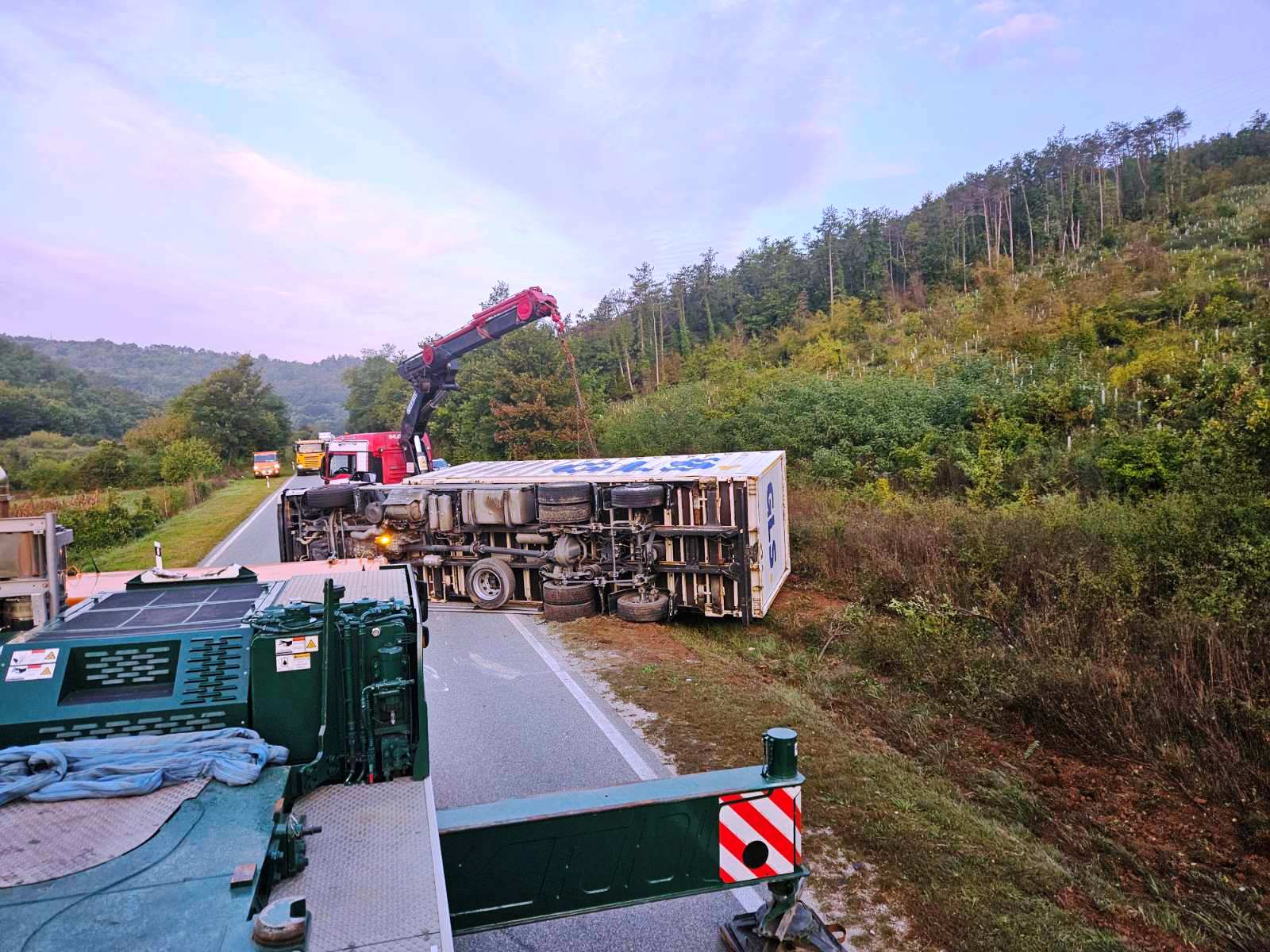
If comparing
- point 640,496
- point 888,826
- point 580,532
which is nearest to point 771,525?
point 640,496

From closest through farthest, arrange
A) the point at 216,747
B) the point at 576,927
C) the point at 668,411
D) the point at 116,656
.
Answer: the point at 216,747, the point at 116,656, the point at 576,927, the point at 668,411

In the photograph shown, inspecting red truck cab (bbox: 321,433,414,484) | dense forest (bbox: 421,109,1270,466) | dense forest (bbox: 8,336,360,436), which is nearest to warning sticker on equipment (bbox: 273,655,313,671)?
dense forest (bbox: 421,109,1270,466)

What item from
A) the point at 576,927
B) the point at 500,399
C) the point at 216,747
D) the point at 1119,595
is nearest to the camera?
the point at 216,747

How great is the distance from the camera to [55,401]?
217 ft

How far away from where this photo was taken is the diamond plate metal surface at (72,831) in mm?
2486

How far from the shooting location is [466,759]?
6438 mm

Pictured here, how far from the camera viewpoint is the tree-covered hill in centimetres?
6041

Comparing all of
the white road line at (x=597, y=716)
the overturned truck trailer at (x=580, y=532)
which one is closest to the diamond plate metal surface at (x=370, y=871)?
the white road line at (x=597, y=716)

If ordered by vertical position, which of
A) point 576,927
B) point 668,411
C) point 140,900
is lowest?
point 576,927

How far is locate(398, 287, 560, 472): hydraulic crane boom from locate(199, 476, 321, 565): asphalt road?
4.28 metres

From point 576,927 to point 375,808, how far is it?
5.13ft

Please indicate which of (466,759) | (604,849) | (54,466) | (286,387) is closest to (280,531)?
(466,759)

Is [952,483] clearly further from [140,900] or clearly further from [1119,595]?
[140,900]

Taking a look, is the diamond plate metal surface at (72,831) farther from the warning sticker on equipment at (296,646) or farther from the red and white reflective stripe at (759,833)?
the red and white reflective stripe at (759,833)
